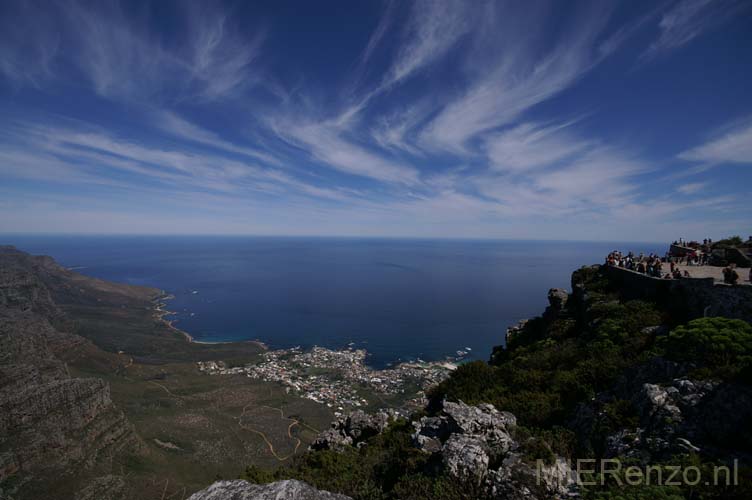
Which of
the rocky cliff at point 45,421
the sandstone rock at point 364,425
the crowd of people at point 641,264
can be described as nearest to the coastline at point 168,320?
the rocky cliff at point 45,421

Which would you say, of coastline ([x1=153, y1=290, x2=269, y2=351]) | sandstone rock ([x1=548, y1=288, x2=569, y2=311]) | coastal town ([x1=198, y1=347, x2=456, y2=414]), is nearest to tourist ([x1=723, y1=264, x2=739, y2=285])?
sandstone rock ([x1=548, y1=288, x2=569, y2=311])

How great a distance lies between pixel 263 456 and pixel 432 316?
7831cm

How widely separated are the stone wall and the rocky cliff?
197 ft

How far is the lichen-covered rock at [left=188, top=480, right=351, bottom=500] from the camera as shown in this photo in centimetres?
977

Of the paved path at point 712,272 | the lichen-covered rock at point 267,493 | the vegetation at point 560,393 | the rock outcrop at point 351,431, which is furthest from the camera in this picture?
the paved path at point 712,272

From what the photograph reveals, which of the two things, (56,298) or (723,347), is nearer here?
(723,347)

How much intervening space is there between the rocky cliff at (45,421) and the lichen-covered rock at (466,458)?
48.5 metres

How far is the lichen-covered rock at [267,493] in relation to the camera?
9773 millimetres

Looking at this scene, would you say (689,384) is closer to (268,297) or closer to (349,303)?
(349,303)

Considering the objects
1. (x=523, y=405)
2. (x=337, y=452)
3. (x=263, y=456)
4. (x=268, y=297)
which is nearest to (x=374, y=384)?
(x=263, y=456)

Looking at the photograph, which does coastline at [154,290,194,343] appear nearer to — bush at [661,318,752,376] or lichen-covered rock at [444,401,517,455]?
lichen-covered rock at [444,401,517,455]

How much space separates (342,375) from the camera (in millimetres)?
70688

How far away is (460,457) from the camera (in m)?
10.4

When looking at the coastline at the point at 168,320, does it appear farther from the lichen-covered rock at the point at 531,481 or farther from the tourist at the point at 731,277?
the tourist at the point at 731,277
